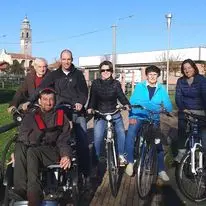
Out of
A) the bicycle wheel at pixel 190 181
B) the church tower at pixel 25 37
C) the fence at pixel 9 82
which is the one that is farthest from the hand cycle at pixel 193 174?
the church tower at pixel 25 37

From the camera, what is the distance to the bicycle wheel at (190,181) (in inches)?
231

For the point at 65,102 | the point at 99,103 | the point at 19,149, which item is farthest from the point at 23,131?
the point at 99,103

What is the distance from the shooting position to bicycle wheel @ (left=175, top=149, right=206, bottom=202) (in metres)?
5.88

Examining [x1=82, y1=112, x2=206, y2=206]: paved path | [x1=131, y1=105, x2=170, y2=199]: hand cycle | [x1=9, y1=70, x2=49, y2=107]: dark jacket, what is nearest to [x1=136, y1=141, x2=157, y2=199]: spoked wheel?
[x1=131, y1=105, x2=170, y2=199]: hand cycle

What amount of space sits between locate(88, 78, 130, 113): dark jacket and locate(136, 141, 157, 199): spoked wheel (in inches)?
38.6

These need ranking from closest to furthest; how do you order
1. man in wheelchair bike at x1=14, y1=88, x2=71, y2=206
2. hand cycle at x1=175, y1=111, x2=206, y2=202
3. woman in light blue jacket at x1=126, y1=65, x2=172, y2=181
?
man in wheelchair bike at x1=14, y1=88, x2=71, y2=206
hand cycle at x1=175, y1=111, x2=206, y2=202
woman in light blue jacket at x1=126, y1=65, x2=172, y2=181

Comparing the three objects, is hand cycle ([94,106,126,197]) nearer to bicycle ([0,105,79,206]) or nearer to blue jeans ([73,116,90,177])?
blue jeans ([73,116,90,177])

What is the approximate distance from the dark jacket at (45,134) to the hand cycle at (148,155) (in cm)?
123

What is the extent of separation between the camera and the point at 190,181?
19.6 feet

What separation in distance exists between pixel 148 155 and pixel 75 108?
1171mm

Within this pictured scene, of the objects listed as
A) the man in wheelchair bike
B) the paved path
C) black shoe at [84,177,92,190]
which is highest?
the man in wheelchair bike

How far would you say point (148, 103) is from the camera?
6598mm

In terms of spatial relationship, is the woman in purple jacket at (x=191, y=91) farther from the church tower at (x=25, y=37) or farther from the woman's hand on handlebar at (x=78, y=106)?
the church tower at (x=25, y=37)

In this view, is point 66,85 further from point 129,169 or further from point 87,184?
point 129,169
